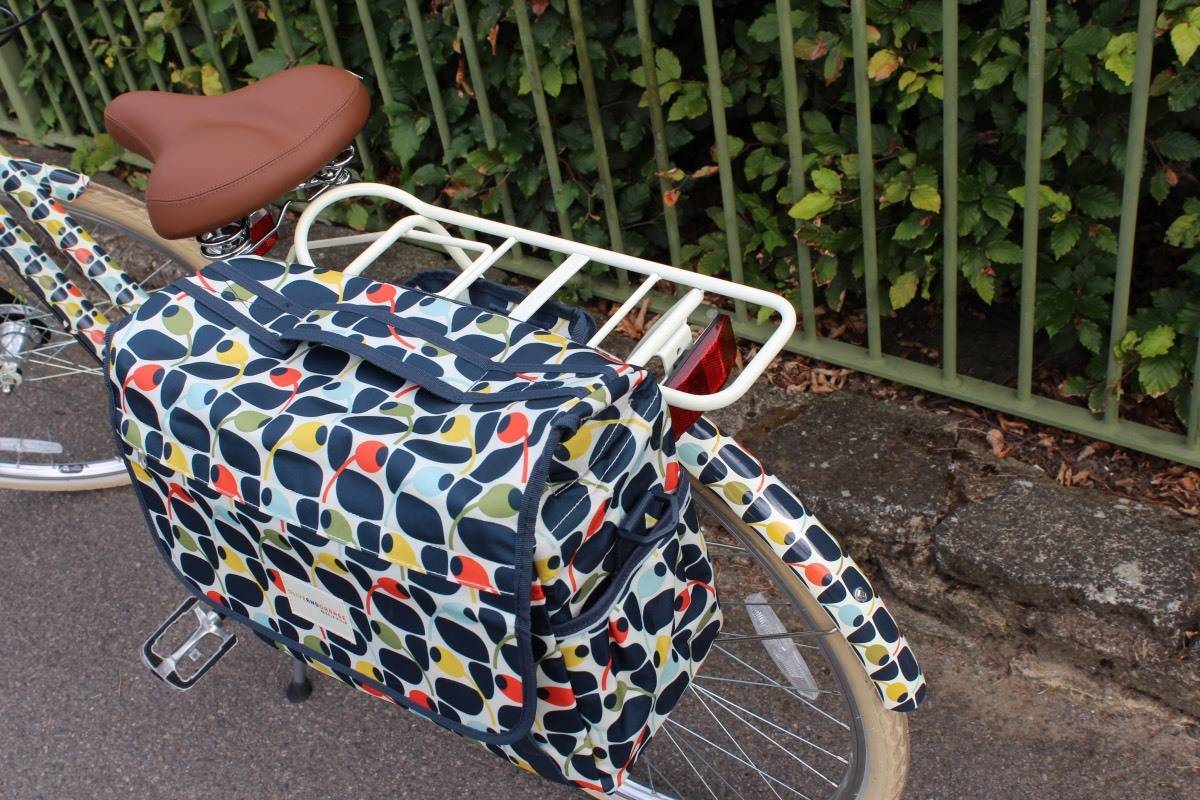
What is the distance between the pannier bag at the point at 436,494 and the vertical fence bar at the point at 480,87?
3.78 feet

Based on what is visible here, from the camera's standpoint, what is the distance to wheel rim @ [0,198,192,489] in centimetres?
287

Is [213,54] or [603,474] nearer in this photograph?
[603,474]

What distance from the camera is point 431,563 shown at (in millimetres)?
1399

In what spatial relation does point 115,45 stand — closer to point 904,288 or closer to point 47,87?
point 47,87

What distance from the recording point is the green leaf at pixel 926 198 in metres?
2.32

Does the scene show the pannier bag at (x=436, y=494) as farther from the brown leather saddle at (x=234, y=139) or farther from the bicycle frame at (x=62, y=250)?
the bicycle frame at (x=62, y=250)

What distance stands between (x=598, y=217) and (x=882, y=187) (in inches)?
30.0

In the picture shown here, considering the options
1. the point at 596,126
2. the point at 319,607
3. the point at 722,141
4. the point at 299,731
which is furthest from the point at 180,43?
the point at 319,607

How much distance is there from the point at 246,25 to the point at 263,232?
126 cm

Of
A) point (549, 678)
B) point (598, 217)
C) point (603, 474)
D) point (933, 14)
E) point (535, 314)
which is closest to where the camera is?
point (603, 474)

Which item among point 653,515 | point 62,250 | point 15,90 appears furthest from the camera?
point 15,90

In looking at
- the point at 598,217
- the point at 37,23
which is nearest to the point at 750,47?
the point at 598,217

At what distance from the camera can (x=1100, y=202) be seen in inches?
88.5

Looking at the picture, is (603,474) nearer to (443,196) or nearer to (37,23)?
(443,196)
